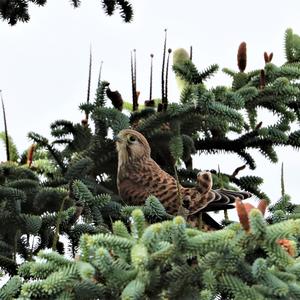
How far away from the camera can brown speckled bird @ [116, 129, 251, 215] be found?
6938 millimetres

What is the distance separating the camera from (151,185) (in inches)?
291

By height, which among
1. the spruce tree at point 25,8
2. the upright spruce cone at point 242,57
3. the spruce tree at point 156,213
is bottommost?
the spruce tree at point 156,213

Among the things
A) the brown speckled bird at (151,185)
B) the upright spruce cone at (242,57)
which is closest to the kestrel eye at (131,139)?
the brown speckled bird at (151,185)

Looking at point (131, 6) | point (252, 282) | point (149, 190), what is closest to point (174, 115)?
point (149, 190)

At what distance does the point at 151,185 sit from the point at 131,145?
339 mm

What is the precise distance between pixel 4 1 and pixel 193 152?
86.7 inches

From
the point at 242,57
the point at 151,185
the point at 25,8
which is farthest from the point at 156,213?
the point at 25,8

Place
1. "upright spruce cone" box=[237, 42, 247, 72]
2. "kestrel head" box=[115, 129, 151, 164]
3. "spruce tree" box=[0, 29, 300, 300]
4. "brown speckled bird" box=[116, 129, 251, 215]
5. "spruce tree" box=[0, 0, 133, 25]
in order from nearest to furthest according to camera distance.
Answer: "spruce tree" box=[0, 29, 300, 300] → "brown speckled bird" box=[116, 129, 251, 215] → "kestrel head" box=[115, 129, 151, 164] → "upright spruce cone" box=[237, 42, 247, 72] → "spruce tree" box=[0, 0, 133, 25]

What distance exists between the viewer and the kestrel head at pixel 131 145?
24.4 feet

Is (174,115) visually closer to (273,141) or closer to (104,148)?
(104,148)

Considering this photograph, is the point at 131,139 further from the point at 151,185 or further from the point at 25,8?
the point at 25,8

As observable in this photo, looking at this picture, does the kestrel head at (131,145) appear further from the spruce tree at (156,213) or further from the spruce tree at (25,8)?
the spruce tree at (25,8)

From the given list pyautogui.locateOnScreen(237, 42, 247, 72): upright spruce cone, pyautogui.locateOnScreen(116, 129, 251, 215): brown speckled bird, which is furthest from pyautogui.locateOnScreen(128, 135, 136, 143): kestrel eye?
pyautogui.locateOnScreen(237, 42, 247, 72): upright spruce cone

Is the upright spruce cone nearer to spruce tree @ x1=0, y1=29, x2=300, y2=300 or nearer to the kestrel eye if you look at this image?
spruce tree @ x1=0, y1=29, x2=300, y2=300
